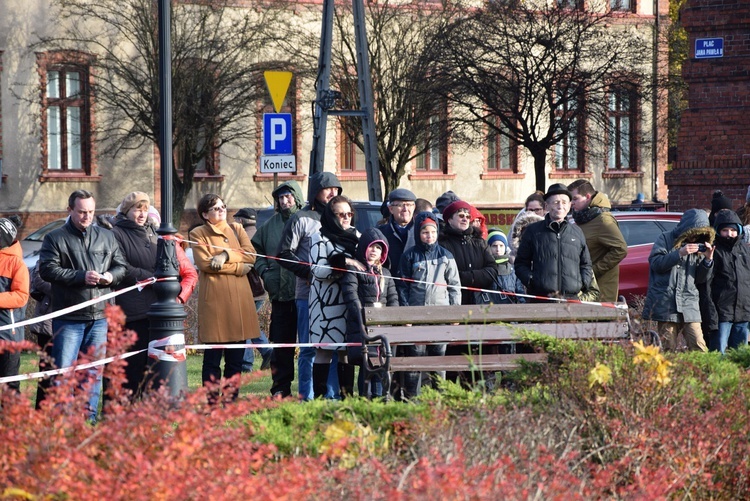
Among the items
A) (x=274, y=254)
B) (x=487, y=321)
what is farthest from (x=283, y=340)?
(x=487, y=321)

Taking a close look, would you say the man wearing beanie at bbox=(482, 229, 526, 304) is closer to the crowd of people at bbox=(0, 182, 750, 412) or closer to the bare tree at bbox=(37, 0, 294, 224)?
the crowd of people at bbox=(0, 182, 750, 412)

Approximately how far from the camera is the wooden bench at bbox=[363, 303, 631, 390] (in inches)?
314

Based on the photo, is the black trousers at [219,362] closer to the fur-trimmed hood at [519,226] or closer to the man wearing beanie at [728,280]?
the fur-trimmed hood at [519,226]

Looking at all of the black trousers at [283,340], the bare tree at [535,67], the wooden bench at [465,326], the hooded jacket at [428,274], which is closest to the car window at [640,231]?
the black trousers at [283,340]

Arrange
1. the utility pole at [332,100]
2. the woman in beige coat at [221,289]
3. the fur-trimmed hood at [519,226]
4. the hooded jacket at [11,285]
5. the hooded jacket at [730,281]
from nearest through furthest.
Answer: the hooded jacket at [11,285] → the woman in beige coat at [221,289] → the hooded jacket at [730,281] → the fur-trimmed hood at [519,226] → the utility pole at [332,100]

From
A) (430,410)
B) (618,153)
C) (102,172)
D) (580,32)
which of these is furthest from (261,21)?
(430,410)

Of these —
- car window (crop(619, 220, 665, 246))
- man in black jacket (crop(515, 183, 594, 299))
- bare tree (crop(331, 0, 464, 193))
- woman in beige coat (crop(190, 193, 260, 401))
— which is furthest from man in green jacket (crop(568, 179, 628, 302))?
bare tree (crop(331, 0, 464, 193))

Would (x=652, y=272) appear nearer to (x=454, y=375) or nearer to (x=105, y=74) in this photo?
(x=454, y=375)

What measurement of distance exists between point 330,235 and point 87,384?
15.5 ft

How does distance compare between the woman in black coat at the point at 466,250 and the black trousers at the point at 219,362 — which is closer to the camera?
the woman in black coat at the point at 466,250

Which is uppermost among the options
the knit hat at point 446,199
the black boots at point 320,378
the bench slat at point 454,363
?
the knit hat at point 446,199

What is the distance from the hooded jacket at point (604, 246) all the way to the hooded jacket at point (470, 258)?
1.02 m

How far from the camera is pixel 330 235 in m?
9.30

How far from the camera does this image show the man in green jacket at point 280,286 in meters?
10.3
